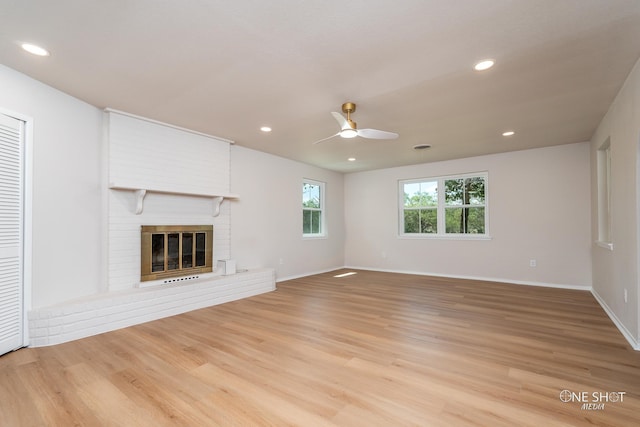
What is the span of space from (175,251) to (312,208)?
3415mm

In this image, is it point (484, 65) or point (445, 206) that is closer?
point (484, 65)

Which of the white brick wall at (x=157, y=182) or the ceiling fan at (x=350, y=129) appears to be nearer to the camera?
the ceiling fan at (x=350, y=129)

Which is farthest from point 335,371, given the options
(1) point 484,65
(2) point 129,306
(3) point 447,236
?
(3) point 447,236

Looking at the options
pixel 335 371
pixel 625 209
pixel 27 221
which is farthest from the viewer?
pixel 625 209

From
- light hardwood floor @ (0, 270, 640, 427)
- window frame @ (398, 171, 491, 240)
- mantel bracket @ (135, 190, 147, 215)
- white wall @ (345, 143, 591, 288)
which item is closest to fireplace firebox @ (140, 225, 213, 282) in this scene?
mantel bracket @ (135, 190, 147, 215)

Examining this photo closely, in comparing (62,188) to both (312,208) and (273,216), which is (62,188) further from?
(312,208)

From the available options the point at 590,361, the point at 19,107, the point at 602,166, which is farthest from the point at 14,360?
the point at 602,166

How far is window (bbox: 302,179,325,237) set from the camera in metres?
6.86

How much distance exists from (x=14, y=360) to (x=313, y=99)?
353 cm

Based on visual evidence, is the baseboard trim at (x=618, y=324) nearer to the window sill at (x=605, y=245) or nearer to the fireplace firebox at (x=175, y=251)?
the window sill at (x=605, y=245)

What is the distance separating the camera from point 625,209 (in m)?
3.00

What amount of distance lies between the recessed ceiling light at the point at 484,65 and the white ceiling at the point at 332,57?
1.8 inches

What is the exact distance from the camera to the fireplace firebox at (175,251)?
155 inches

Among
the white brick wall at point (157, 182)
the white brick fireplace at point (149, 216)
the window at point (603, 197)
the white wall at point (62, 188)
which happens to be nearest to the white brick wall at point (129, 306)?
the white brick fireplace at point (149, 216)
